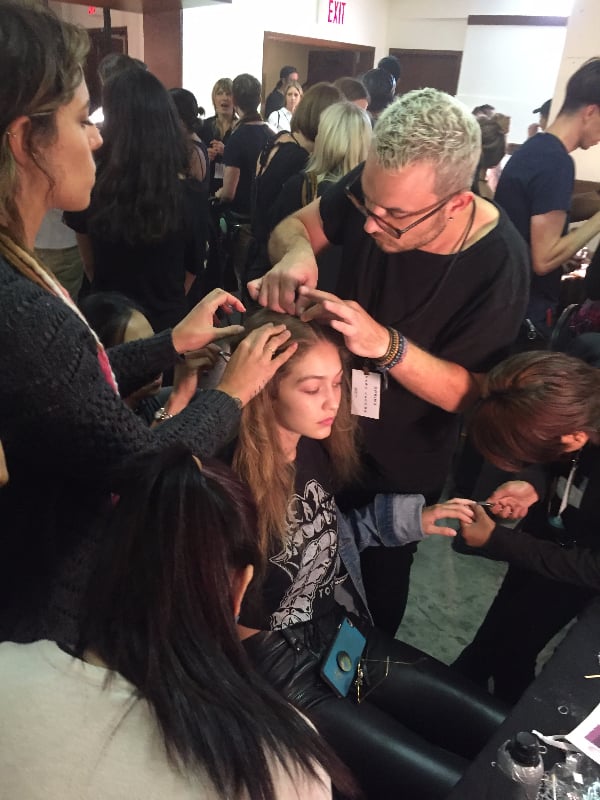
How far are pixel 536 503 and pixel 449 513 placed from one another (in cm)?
33

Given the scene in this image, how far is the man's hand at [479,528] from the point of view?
1.54 meters

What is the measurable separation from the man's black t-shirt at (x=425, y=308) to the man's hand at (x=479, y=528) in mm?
194

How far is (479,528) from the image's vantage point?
1.55m

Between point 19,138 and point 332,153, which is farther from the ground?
point 19,138

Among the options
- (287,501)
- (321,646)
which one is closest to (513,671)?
(321,646)

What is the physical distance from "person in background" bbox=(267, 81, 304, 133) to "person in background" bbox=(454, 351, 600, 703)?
13.2 feet

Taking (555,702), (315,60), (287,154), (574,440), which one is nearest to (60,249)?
(287,154)

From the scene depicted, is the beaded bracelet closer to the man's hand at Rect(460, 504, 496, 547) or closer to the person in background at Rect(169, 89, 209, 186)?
the man's hand at Rect(460, 504, 496, 547)

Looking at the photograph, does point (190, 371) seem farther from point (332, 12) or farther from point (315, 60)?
point (315, 60)

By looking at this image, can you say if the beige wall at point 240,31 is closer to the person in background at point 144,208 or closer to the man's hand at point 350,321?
the person in background at point 144,208

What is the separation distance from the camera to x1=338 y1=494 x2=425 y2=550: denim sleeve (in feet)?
5.28

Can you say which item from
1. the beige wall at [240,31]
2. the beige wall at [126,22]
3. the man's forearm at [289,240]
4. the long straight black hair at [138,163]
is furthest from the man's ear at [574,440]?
the beige wall at [240,31]

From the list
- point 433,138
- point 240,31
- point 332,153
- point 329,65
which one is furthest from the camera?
point 329,65

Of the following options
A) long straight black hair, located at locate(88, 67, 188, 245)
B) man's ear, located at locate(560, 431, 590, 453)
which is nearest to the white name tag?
man's ear, located at locate(560, 431, 590, 453)
